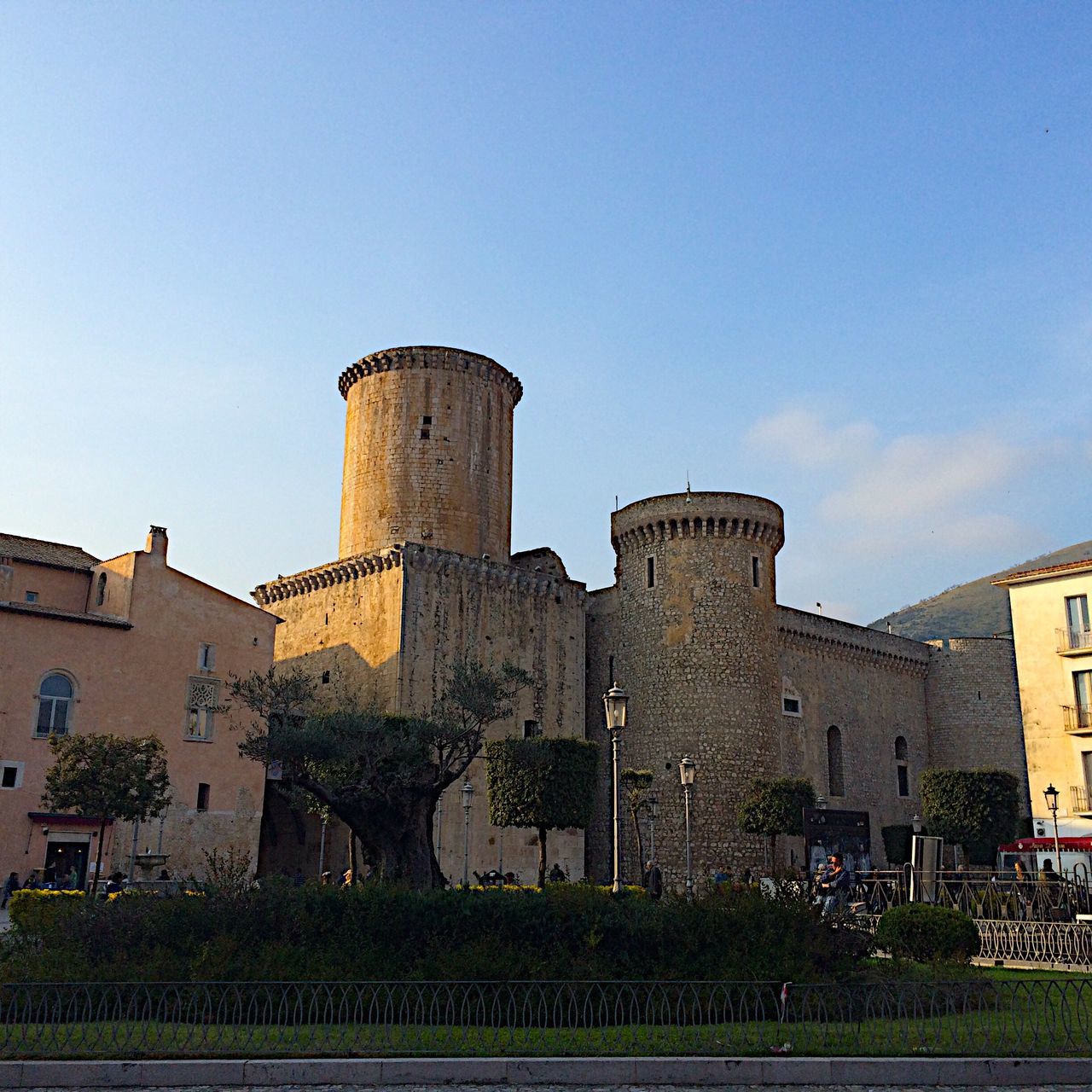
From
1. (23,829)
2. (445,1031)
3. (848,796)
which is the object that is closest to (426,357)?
(23,829)

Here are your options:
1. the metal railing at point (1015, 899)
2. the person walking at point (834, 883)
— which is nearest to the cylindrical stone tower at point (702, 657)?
the person walking at point (834, 883)

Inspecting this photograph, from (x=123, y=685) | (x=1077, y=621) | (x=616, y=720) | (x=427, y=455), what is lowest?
(x=616, y=720)

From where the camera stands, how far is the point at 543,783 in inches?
1161

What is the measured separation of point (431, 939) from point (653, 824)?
26.3 metres

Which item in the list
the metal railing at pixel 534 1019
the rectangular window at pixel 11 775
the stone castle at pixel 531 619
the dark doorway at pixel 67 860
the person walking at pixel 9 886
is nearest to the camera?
the metal railing at pixel 534 1019

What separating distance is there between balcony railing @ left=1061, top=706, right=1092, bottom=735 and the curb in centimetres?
2735

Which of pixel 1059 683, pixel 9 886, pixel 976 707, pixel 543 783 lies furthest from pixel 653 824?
pixel 976 707

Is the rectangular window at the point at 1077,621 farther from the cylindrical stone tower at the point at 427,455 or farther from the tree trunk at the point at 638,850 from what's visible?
the cylindrical stone tower at the point at 427,455

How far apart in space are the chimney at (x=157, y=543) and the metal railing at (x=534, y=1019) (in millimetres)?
24085

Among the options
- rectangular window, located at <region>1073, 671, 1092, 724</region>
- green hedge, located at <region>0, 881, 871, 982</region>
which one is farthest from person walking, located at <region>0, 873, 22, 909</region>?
rectangular window, located at <region>1073, 671, 1092, 724</region>

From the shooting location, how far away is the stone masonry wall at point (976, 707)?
50.0 m

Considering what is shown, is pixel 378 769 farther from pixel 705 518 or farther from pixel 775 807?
pixel 705 518

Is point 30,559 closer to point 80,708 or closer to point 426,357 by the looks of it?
point 80,708

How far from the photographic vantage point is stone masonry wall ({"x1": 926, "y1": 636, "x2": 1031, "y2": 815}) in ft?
164
